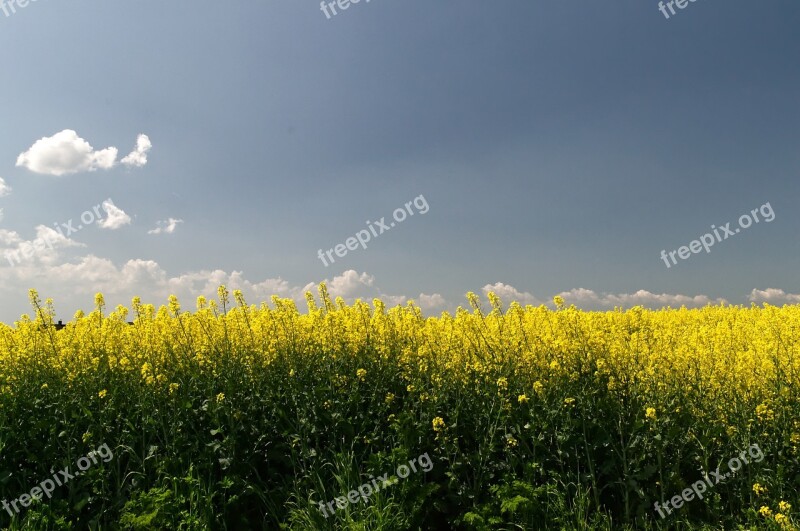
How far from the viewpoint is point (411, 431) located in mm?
5211

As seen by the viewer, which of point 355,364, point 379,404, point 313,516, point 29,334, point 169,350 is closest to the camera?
point 313,516

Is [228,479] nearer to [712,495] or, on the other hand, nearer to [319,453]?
[319,453]

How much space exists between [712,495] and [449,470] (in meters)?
2.68

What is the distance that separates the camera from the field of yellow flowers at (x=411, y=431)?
5.07 meters

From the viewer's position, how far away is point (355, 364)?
21.5 ft

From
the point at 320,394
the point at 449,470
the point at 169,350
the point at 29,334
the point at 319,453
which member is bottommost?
the point at 449,470

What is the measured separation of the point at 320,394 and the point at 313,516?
118 centimetres

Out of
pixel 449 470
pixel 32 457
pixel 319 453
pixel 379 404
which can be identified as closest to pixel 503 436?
pixel 449 470

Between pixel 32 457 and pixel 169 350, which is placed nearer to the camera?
pixel 32 457

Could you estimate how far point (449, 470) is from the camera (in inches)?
204

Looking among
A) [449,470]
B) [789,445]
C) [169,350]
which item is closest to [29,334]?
[169,350]

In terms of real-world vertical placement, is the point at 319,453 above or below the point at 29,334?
below

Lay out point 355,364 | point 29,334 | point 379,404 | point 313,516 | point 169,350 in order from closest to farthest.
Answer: point 313,516, point 379,404, point 355,364, point 169,350, point 29,334

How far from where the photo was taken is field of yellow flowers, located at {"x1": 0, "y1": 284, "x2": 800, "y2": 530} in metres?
5.07
